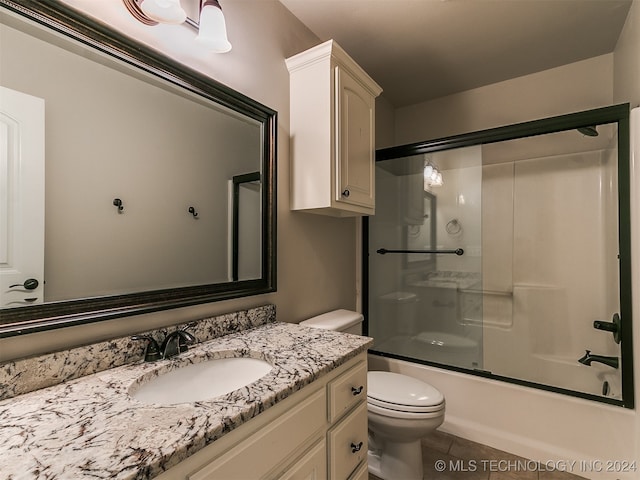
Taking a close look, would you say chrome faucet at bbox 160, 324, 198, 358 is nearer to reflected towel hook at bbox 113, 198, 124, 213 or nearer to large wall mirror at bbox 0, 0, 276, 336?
large wall mirror at bbox 0, 0, 276, 336

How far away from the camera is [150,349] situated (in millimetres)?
1002

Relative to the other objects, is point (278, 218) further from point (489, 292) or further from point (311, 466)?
point (489, 292)

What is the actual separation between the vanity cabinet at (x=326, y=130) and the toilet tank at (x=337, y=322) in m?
0.61

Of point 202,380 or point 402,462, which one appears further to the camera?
point 402,462

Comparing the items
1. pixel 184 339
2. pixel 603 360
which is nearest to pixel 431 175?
pixel 603 360

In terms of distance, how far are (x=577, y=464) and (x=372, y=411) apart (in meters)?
1.18

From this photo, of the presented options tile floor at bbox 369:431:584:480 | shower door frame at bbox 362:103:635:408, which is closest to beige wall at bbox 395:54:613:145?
shower door frame at bbox 362:103:635:408

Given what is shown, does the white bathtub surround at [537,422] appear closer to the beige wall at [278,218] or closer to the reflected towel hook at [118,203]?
the beige wall at [278,218]

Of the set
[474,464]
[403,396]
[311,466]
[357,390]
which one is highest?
[357,390]

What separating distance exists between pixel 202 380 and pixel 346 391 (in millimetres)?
494

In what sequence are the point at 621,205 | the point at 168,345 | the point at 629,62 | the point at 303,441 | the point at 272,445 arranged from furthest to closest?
the point at 629,62, the point at 621,205, the point at 168,345, the point at 303,441, the point at 272,445

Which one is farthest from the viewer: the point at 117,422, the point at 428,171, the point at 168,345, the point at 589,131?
the point at 428,171

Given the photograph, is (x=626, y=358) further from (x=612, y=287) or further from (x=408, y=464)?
(x=408, y=464)

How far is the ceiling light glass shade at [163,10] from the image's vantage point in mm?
977
